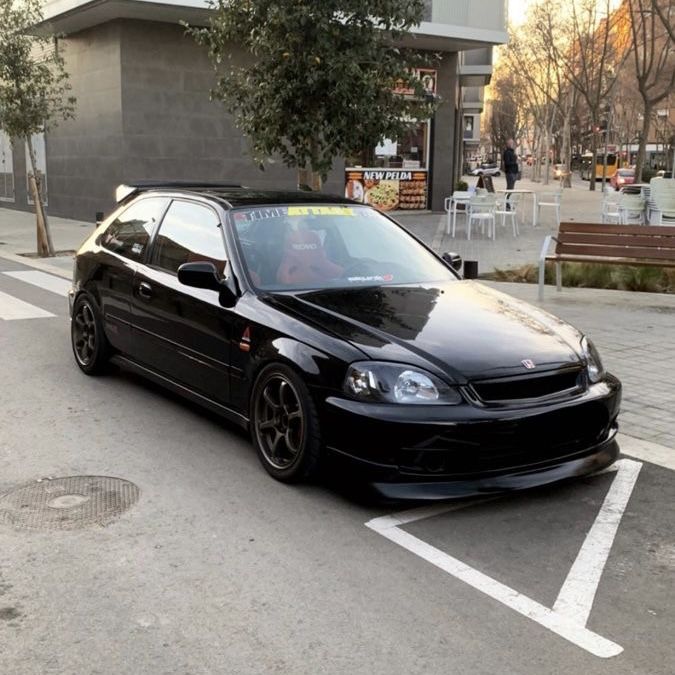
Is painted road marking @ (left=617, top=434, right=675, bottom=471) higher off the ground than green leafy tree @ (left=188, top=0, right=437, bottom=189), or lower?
lower

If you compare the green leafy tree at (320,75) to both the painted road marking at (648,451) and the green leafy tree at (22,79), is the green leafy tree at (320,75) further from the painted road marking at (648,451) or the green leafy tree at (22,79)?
the green leafy tree at (22,79)

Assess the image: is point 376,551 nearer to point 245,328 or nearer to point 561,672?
point 561,672

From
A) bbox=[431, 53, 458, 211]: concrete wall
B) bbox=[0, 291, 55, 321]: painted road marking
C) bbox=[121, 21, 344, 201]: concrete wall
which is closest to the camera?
bbox=[0, 291, 55, 321]: painted road marking

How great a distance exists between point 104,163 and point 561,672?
66.4 ft

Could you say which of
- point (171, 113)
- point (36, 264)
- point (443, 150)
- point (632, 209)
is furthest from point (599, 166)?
point (36, 264)

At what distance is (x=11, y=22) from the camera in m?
14.3

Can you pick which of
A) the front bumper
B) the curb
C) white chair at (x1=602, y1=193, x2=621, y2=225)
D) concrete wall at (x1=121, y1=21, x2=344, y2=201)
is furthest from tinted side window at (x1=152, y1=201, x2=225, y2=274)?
concrete wall at (x1=121, y1=21, x2=344, y2=201)

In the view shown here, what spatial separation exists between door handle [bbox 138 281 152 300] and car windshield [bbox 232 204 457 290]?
87 centimetres

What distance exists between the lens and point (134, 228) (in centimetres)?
630

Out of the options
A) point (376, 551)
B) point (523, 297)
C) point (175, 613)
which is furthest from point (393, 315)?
point (523, 297)

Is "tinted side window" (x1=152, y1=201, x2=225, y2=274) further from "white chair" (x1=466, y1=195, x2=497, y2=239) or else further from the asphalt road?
"white chair" (x1=466, y1=195, x2=497, y2=239)

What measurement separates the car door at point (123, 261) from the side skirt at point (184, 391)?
0.11 metres

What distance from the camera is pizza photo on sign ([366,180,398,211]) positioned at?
24.5m

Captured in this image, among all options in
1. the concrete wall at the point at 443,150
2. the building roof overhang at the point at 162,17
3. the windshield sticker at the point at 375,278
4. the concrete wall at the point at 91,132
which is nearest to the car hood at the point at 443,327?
the windshield sticker at the point at 375,278
